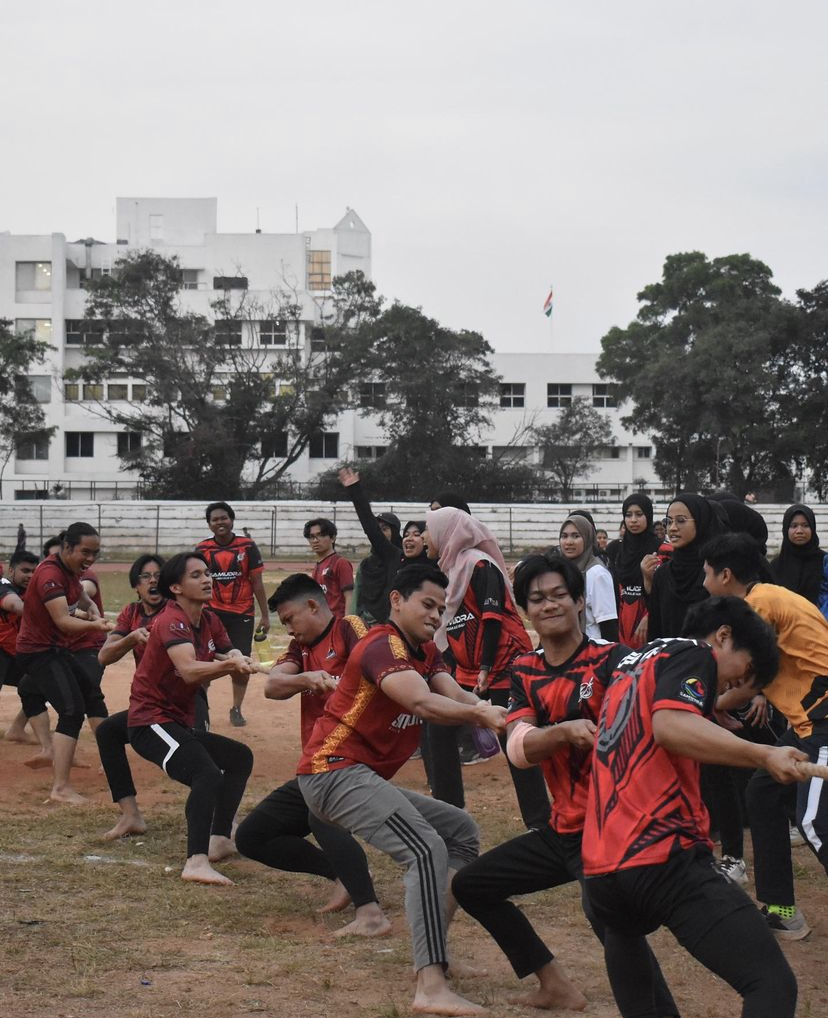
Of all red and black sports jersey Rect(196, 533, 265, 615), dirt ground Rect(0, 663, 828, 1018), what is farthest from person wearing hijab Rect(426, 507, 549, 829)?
red and black sports jersey Rect(196, 533, 265, 615)

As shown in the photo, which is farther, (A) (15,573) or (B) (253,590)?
(B) (253,590)

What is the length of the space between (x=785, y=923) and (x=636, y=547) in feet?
15.8

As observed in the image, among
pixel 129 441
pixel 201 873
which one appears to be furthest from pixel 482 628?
pixel 129 441

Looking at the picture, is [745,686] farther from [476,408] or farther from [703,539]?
[476,408]

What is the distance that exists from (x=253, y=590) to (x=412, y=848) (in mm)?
6679

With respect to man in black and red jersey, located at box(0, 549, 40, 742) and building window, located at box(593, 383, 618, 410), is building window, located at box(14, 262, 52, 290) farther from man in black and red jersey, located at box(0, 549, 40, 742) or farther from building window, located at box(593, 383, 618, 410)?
man in black and red jersey, located at box(0, 549, 40, 742)

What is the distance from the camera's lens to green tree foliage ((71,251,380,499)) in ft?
149

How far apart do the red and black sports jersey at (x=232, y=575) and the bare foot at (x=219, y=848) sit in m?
4.24

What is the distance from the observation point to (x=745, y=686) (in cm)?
427

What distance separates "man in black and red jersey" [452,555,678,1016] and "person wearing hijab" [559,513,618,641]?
13.7ft

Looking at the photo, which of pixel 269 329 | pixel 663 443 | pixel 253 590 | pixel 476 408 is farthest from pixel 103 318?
pixel 253 590

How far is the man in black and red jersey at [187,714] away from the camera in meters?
7.21

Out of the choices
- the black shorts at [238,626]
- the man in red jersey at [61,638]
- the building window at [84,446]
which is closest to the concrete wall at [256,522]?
the building window at [84,446]

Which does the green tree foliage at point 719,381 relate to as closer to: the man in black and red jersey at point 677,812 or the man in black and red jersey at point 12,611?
the man in black and red jersey at point 12,611
